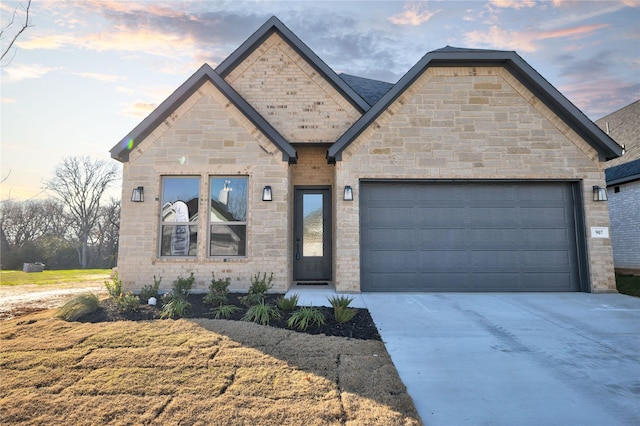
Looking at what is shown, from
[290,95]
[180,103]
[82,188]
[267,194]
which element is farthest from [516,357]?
[82,188]

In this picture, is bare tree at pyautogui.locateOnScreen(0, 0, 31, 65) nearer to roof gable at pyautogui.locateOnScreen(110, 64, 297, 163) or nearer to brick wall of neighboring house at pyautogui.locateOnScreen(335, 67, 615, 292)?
roof gable at pyautogui.locateOnScreen(110, 64, 297, 163)

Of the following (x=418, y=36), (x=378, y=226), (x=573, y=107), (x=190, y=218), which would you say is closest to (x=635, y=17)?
(x=573, y=107)

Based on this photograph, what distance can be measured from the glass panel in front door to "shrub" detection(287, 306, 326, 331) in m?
4.27

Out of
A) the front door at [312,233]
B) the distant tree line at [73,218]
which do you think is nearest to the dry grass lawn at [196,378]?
the front door at [312,233]

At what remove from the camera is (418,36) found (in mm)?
11219

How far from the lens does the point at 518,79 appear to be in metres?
8.41

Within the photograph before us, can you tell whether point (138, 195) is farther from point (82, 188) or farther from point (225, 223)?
point (82, 188)

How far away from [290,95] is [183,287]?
6.07 metres

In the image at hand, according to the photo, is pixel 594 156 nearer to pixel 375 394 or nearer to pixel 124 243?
pixel 375 394

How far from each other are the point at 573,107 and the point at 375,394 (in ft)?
29.2

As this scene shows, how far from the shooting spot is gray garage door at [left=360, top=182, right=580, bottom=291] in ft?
26.6

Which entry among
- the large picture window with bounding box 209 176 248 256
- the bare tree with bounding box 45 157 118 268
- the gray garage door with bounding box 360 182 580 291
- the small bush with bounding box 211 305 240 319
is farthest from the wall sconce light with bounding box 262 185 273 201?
the bare tree with bounding box 45 157 118 268

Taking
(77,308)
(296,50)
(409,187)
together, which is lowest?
(77,308)

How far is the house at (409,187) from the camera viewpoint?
8031 mm
